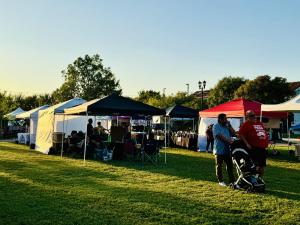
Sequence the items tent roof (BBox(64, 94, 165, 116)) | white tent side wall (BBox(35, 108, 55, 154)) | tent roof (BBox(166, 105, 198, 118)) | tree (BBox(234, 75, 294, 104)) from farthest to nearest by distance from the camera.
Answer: tree (BBox(234, 75, 294, 104))
tent roof (BBox(166, 105, 198, 118))
white tent side wall (BBox(35, 108, 55, 154))
tent roof (BBox(64, 94, 165, 116))

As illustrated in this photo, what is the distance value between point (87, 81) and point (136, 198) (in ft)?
203

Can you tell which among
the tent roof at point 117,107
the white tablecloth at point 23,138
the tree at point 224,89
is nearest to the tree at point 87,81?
the tree at point 224,89

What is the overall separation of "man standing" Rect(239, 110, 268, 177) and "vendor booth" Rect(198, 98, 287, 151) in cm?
924

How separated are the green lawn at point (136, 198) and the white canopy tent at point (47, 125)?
23.0 ft

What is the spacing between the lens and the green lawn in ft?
20.9

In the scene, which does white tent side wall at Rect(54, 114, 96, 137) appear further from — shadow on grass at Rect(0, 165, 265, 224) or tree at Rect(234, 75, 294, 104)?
tree at Rect(234, 75, 294, 104)

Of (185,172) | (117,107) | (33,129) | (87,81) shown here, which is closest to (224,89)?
(87,81)

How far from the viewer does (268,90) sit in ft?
174

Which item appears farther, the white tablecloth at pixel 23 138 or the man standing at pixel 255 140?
the white tablecloth at pixel 23 138

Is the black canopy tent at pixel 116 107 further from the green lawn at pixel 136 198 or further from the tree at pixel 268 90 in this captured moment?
the tree at pixel 268 90

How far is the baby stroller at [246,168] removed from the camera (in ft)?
28.9

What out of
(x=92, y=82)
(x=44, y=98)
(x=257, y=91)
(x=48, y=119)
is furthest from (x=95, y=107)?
(x=44, y=98)

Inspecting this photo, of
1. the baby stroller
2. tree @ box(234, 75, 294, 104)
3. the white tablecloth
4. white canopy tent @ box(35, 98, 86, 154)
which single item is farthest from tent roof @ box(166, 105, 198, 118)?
tree @ box(234, 75, 294, 104)

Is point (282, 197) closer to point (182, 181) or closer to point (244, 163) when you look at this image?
point (244, 163)
